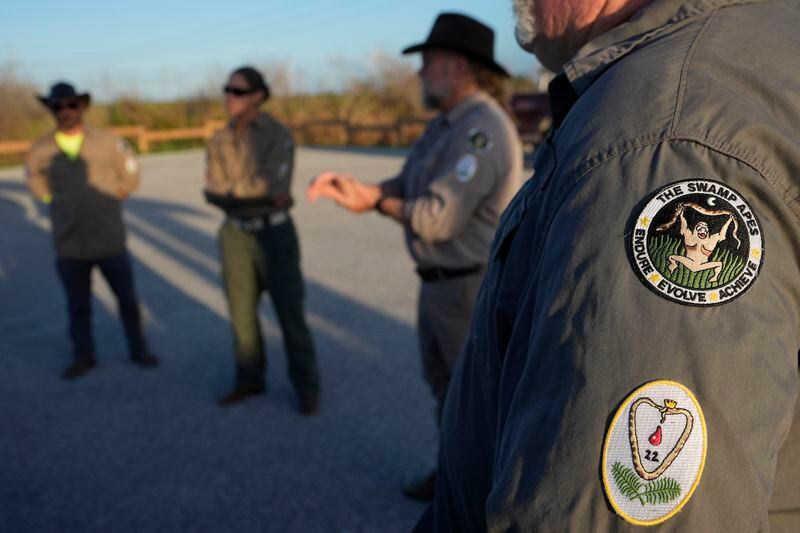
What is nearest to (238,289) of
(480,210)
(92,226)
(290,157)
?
(290,157)

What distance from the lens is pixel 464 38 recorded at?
290 centimetres

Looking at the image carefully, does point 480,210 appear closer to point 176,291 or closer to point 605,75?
point 605,75

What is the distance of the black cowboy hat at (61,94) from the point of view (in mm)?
4703

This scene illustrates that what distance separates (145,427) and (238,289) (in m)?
0.96

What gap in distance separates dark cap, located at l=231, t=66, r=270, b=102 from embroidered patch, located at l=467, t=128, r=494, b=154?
75.5 inches

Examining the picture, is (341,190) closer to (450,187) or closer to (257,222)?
(450,187)

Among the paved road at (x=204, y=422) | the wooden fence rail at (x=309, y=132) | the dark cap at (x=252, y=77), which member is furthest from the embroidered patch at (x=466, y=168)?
the wooden fence rail at (x=309, y=132)

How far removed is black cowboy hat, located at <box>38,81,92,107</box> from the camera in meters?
4.70

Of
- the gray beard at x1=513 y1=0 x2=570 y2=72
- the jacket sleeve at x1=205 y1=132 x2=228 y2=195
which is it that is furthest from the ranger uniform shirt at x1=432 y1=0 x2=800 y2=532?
the jacket sleeve at x1=205 y1=132 x2=228 y2=195

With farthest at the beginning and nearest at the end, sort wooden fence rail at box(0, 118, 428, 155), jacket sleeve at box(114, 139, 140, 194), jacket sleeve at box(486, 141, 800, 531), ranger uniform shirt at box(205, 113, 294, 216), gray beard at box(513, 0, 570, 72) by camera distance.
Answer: wooden fence rail at box(0, 118, 428, 155)
jacket sleeve at box(114, 139, 140, 194)
ranger uniform shirt at box(205, 113, 294, 216)
gray beard at box(513, 0, 570, 72)
jacket sleeve at box(486, 141, 800, 531)

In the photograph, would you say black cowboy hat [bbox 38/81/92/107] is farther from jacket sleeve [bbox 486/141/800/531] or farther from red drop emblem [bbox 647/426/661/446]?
red drop emblem [bbox 647/426/661/446]

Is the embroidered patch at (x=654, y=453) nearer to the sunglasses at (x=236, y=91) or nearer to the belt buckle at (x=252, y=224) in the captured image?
the belt buckle at (x=252, y=224)

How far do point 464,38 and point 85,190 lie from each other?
10.1ft

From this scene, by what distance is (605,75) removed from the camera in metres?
0.86
